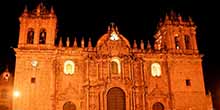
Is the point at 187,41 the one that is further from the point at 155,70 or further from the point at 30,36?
the point at 30,36

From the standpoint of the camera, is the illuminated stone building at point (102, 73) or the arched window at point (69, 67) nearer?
the illuminated stone building at point (102, 73)

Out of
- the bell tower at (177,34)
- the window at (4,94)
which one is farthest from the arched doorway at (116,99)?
the window at (4,94)

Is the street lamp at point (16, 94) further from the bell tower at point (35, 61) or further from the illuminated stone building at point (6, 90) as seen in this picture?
the illuminated stone building at point (6, 90)

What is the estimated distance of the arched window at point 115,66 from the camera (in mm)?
39619

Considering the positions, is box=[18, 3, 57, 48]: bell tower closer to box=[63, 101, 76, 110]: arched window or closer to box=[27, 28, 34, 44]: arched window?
box=[27, 28, 34, 44]: arched window

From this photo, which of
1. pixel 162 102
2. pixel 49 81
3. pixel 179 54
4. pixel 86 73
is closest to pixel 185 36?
pixel 179 54

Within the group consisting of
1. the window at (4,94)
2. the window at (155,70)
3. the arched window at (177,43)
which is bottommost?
the window at (4,94)

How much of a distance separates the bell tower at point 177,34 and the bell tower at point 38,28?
52.1 feet

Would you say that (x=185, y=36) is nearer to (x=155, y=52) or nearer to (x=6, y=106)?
(x=155, y=52)

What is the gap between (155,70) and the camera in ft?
134

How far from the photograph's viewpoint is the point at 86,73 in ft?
126

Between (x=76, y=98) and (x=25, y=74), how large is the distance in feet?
22.9

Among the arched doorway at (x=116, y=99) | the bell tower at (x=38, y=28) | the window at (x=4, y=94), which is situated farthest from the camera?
the window at (x=4, y=94)

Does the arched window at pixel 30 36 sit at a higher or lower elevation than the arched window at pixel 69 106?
higher
